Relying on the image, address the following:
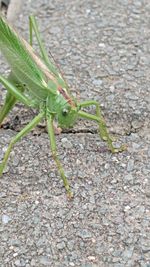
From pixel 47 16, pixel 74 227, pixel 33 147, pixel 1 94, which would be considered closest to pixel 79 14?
pixel 47 16

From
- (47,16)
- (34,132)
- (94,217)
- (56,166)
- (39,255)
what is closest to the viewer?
(39,255)

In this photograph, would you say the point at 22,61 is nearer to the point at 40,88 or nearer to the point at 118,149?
the point at 40,88

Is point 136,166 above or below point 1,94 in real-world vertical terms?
below

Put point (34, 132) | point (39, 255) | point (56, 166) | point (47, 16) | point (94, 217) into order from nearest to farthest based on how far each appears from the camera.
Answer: point (39, 255) < point (94, 217) < point (56, 166) < point (34, 132) < point (47, 16)

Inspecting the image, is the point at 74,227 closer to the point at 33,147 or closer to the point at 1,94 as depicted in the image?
the point at 33,147

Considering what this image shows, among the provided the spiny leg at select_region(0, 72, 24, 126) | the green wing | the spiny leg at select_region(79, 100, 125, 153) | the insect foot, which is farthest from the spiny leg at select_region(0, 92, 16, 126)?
the insect foot

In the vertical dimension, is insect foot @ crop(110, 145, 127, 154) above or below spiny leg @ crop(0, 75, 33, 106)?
below

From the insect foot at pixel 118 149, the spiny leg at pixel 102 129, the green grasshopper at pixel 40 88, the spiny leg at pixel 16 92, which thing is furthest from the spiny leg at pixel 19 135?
the insect foot at pixel 118 149

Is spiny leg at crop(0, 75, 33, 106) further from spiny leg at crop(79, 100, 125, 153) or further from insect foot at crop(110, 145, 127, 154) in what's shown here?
insect foot at crop(110, 145, 127, 154)
